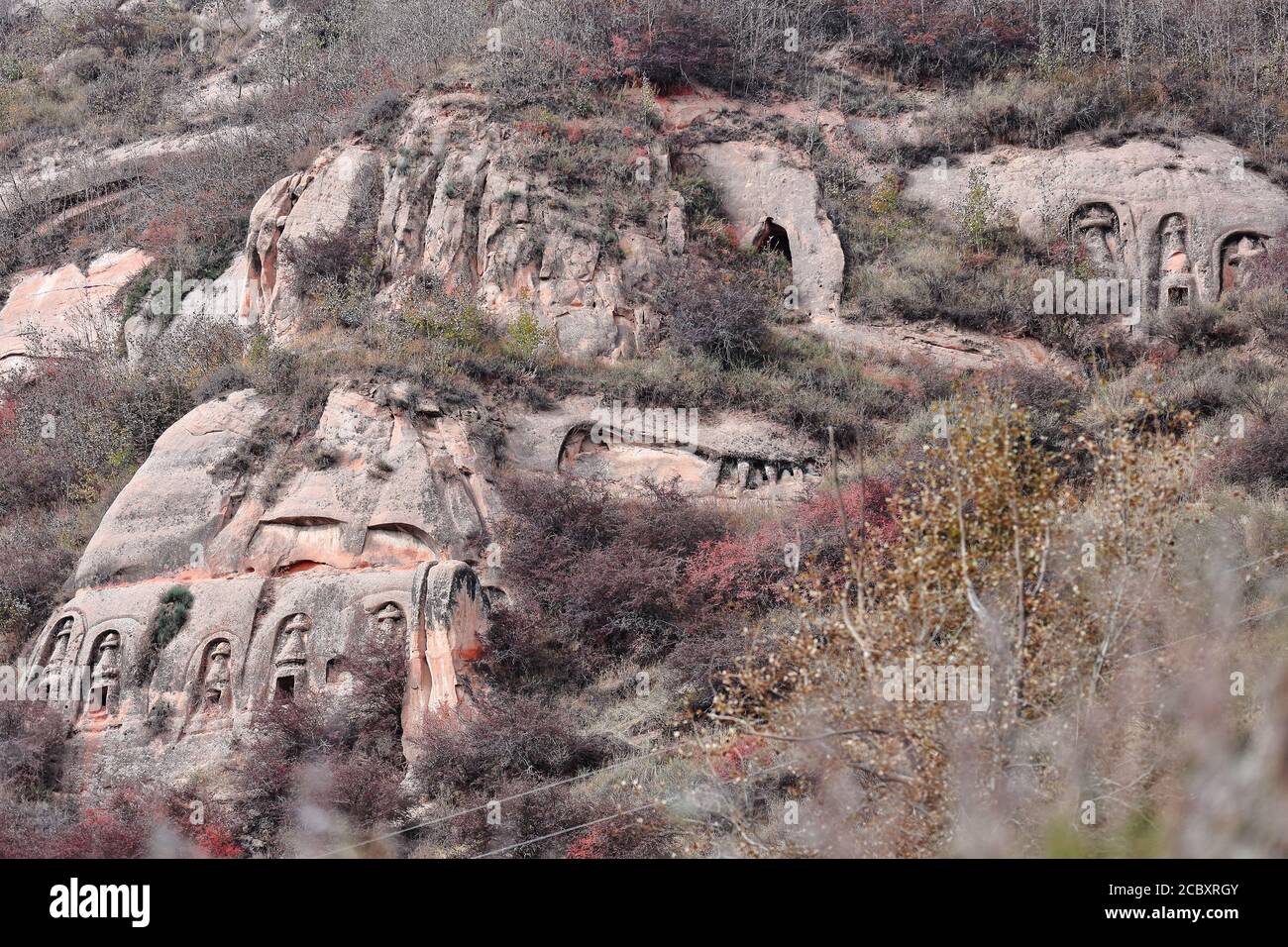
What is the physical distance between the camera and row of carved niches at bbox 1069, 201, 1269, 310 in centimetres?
3244

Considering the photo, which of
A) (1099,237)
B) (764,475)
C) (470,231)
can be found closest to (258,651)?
(764,475)

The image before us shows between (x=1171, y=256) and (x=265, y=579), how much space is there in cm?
2493

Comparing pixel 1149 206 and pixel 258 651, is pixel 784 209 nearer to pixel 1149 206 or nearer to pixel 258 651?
pixel 1149 206

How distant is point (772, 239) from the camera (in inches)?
1389

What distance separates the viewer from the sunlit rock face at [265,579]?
20.5 meters

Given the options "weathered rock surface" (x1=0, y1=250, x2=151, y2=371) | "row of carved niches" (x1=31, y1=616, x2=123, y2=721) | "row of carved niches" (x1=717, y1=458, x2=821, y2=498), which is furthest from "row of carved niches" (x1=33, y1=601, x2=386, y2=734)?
"weathered rock surface" (x1=0, y1=250, x2=151, y2=371)

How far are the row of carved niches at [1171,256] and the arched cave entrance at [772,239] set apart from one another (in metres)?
7.90

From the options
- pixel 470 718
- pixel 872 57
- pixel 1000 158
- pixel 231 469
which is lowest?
pixel 470 718

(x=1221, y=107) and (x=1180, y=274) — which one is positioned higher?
(x=1221, y=107)

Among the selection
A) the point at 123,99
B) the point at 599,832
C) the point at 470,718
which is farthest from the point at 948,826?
the point at 123,99

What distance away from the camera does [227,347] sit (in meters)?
30.5

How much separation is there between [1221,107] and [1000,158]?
6968 mm

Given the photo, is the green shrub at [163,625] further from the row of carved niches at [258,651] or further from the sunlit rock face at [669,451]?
the sunlit rock face at [669,451]
